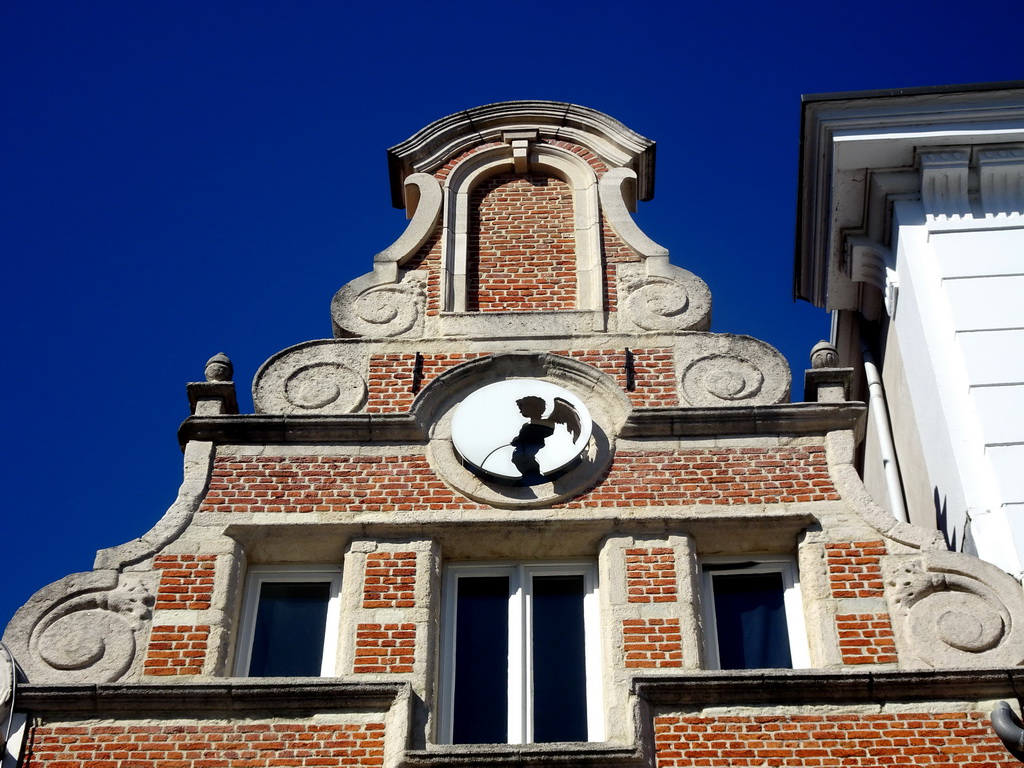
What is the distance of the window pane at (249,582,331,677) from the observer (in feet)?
29.0

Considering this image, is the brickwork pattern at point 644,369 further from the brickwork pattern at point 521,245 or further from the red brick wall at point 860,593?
the red brick wall at point 860,593

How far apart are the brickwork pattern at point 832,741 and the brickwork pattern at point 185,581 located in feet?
9.66

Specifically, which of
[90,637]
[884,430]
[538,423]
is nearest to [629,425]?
[538,423]

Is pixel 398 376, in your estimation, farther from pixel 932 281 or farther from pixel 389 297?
pixel 932 281

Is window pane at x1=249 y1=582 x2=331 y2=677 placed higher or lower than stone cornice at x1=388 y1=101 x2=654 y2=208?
lower

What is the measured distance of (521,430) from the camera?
9.76 m

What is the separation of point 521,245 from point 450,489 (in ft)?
9.32

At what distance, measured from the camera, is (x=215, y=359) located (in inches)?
406

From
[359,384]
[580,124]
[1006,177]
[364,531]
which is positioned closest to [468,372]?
[359,384]

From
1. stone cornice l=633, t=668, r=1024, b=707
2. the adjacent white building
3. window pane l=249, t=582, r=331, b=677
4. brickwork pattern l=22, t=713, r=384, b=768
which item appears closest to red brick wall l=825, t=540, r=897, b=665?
stone cornice l=633, t=668, r=1024, b=707

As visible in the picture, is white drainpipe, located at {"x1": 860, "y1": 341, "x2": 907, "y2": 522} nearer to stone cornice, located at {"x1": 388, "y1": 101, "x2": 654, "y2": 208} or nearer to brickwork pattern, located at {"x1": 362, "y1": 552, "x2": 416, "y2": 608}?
stone cornice, located at {"x1": 388, "y1": 101, "x2": 654, "y2": 208}

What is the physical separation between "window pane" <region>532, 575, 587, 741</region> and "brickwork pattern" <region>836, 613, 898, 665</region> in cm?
158

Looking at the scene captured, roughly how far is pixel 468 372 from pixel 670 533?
1991mm

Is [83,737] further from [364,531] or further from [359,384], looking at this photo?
[359,384]
